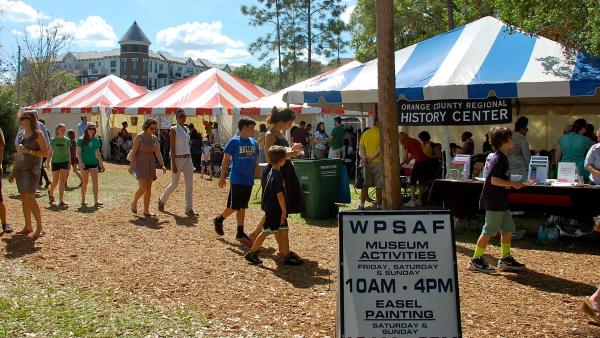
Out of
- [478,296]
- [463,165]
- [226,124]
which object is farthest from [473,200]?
[226,124]

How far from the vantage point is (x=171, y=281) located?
6.14 m

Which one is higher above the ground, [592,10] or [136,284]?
[592,10]

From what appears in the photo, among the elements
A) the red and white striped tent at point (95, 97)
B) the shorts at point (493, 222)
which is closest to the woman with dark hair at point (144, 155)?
the shorts at point (493, 222)

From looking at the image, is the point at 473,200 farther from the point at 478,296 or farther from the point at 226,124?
the point at 226,124

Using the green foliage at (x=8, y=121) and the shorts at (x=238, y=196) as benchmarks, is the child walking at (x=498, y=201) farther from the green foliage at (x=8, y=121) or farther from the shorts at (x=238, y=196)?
the green foliage at (x=8, y=121)

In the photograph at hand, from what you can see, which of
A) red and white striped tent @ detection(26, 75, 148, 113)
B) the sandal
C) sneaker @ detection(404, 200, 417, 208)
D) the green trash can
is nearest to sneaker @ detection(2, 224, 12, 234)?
the green trash can

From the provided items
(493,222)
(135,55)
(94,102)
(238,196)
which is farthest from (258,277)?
(135,55)

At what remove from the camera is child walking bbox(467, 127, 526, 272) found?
20.6 ft

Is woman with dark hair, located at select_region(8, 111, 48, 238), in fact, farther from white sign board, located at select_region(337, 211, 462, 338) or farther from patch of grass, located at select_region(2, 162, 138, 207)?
white sign board, located at select_region(337, 211, 462, 338)

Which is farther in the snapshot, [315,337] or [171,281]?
[171,281]

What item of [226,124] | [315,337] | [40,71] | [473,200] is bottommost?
[315,337]

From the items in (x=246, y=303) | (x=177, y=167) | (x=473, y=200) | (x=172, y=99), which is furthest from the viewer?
(x=172, y=99)

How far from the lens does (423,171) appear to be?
1145 centimetres

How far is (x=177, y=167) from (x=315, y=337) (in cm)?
605
